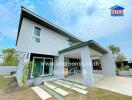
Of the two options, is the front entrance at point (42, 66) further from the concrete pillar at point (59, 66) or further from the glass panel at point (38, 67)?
the concrete pillar at point (59, 66)

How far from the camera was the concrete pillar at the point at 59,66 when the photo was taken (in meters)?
9.96

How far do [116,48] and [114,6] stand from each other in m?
19.3

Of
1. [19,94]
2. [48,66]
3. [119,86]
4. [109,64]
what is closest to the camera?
[19,94]

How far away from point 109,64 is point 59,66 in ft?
25.0

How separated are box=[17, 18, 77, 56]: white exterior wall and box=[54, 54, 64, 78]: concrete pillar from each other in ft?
3.14

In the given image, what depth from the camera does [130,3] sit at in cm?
753

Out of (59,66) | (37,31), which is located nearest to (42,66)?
(59,66)

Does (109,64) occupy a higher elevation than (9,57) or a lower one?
lower

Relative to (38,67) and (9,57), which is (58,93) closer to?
(38,67)

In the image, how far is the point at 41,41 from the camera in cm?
918

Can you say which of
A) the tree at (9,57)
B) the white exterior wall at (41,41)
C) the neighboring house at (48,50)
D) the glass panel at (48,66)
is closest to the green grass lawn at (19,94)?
the neighboring house at (48,50)

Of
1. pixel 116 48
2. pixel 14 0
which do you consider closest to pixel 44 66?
pixel 14 0

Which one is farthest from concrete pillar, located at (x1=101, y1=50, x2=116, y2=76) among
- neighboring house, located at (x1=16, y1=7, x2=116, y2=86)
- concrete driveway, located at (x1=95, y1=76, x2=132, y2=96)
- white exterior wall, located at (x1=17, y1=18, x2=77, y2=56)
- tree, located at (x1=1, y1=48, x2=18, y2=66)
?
tree, located at (x1=1, y1=48, x2=18, y2=66)

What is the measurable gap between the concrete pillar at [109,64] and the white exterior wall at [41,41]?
268 inches
